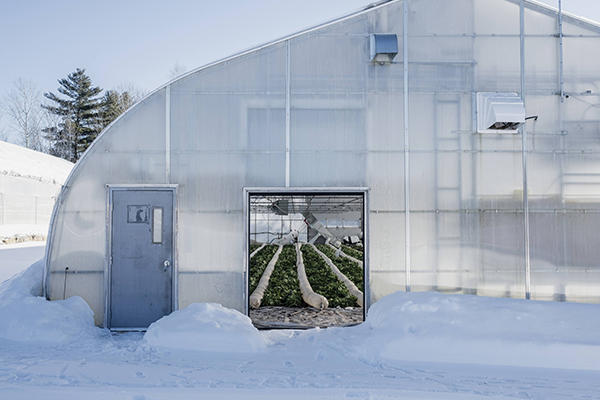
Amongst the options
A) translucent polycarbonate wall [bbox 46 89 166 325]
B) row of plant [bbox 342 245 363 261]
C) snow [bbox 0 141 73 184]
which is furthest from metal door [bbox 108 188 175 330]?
snow [bbox 0 141 73 184]

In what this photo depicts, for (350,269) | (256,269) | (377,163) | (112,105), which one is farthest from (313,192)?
(112,105)

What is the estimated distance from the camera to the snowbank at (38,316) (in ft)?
19.6

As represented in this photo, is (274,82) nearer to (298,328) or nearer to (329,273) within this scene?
(298,328)

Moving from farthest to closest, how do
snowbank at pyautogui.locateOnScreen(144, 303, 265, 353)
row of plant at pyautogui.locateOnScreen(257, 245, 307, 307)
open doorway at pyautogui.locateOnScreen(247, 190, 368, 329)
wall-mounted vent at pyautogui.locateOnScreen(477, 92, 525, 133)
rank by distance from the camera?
1. row of plant at pyautogui.locateOnScreen(257, 245, 307, 307)
2. open doorway at pyautogui.locateOnScreen(247, 190, 368, 329)
3. wall-mounted vent at pyautogui.locateOnScreen(477, 92, 525, 133)
4. snowbank at pyautogui.locateOnScreen(144, 303, 265, 353)

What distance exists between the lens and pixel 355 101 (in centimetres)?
704

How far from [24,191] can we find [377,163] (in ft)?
58.0

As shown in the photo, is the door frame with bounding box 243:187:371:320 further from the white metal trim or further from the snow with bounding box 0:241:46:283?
the snow with bounding box 0:241:46:283

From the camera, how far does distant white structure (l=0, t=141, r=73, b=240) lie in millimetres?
16828

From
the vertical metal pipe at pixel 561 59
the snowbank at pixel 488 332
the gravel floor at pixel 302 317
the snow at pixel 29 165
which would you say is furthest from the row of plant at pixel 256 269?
the snow at pixel 29 165

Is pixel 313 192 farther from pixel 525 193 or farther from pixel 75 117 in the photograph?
pixel 75 117

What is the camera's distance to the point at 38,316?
243 inches

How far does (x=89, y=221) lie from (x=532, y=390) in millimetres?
6980

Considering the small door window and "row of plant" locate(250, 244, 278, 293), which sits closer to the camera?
the small door window

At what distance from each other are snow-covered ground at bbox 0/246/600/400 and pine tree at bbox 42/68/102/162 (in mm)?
31106
